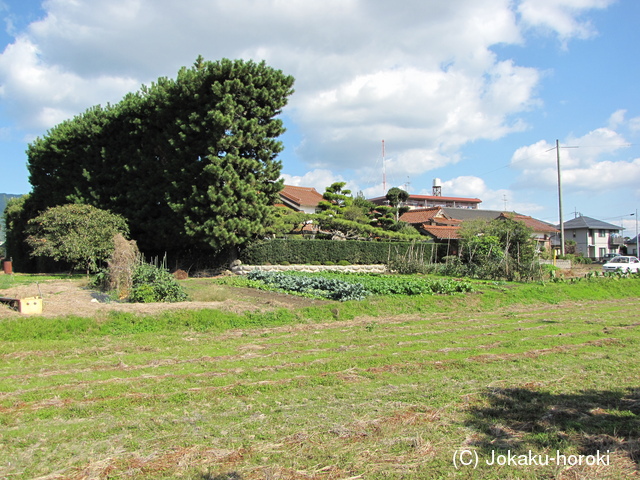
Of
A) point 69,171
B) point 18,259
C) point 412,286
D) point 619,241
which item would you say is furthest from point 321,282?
point 619,241

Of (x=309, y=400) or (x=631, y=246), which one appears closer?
(x=309, y=400)

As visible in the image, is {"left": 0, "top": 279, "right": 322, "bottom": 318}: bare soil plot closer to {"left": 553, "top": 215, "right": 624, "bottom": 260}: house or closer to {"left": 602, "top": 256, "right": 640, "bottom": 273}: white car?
{"left": 602, "top": 256, "right": 640, "bottom": 273}: white car

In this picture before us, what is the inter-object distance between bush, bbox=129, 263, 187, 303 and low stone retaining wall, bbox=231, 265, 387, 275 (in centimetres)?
1095

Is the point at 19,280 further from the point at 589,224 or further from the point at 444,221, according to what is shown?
the point at 589,224

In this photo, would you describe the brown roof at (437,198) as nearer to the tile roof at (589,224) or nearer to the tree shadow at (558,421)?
the tile roof at (589,224)

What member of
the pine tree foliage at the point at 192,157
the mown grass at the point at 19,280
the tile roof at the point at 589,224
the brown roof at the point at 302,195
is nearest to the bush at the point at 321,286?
the pine tree foliage at the point at 192,157

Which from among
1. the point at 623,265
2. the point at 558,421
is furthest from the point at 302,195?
the point at 558,421

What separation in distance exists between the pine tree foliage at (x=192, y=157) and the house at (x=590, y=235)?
51573 millimetres

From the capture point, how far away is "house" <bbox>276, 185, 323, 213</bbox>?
4478 centimetres

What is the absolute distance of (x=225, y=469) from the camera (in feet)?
12.3

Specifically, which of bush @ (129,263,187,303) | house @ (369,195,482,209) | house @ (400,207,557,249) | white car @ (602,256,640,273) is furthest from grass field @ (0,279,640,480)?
house @ (369,195,482,209)

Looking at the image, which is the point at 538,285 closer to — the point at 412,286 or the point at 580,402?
the point at 412,286

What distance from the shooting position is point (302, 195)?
49.3 metres

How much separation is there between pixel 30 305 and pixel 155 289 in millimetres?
3304
